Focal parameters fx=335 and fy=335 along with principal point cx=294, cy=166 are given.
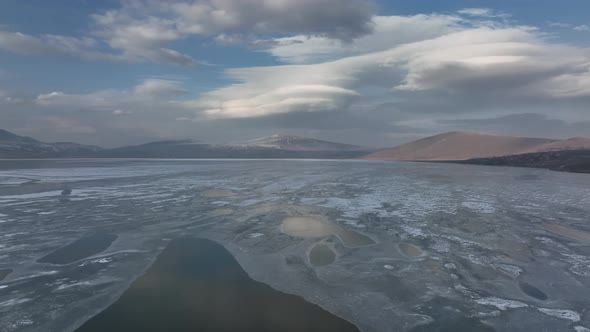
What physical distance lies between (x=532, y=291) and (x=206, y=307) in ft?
17.2

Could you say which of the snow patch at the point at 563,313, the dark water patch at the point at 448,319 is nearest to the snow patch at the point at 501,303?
the snow patch at the point at 563,313

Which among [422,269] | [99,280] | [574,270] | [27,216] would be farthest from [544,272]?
[27,216]

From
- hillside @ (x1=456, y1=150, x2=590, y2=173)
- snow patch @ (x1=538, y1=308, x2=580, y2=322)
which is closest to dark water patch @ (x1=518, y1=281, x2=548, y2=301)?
snow patch @ (x1=538, y1=308, x2=580, y2=322)

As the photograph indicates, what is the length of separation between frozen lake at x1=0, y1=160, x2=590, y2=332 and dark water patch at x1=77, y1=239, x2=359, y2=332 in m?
0.25

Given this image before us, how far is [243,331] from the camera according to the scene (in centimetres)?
435

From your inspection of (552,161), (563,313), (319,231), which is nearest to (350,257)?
(319,231)

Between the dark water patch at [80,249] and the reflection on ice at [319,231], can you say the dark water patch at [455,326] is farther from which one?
the dark water patch at [80,249]

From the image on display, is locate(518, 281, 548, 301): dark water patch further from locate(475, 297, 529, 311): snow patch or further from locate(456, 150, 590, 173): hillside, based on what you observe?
locate(456, 150, 590, 173): hillside

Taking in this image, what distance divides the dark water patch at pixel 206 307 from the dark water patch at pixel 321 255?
1.53m

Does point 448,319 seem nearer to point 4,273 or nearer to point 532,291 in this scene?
point 532,291

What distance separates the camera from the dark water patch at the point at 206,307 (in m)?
→ 4.47

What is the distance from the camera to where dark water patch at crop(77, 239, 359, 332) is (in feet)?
14.7

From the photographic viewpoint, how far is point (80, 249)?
7.85 metres

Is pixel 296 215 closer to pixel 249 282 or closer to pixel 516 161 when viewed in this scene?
pixel 249 282
